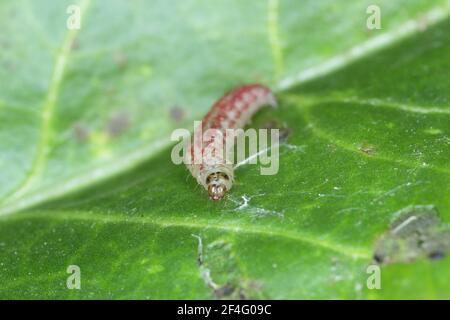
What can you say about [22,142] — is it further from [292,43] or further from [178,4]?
[292,43]

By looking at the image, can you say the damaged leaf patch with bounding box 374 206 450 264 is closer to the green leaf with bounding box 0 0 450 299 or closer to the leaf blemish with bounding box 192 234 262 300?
the green leaf with bounding box 0 0 450 299

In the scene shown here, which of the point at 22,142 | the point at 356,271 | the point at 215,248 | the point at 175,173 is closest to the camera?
the point at 356,271

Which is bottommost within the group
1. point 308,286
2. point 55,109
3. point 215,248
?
point 308,286

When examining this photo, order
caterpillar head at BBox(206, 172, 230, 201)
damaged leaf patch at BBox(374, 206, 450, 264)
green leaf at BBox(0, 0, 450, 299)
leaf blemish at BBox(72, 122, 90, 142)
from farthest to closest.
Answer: leaf blemish at BBox(72, 122, 90, 142), caterpillar head at BBox(206, 172, 230, 201), green leaf at BBox(0, 0, 450, 299), damaged leaf patch at BBox(374, 206, 450, 264)

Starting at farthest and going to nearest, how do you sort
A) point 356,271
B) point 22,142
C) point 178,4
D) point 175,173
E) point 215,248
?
point 178,4
point 22,142
point 175,173
point 215,248
point 356,271

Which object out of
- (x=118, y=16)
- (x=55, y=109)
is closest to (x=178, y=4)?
(x=118, y=16)

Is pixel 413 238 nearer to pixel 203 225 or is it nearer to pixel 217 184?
pixel 203 225

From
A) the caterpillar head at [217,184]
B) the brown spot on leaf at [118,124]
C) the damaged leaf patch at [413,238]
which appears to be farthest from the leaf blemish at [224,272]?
the brown spot on leaf at [118,124]

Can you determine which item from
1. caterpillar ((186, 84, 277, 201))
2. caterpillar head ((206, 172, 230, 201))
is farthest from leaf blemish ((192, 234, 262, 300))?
caterpillar ((186, 84, 277, 201))
